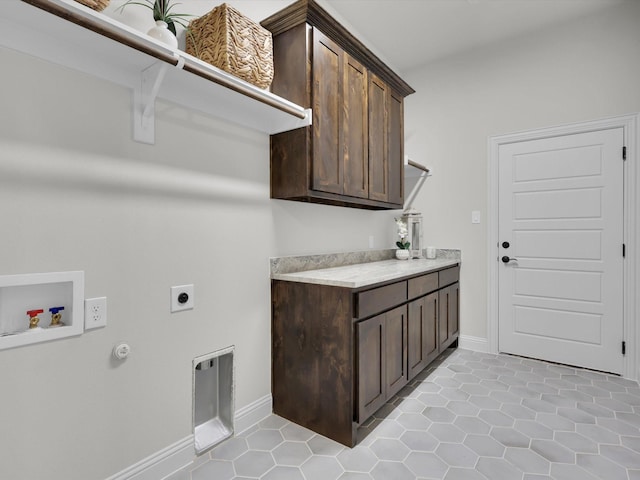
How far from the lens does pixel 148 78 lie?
1.43 m

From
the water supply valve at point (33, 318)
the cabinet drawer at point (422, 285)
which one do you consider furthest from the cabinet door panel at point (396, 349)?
the water supply valve at point (33, 318)

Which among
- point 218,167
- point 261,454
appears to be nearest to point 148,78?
point 218,167

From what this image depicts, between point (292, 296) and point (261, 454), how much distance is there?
0.83 metres

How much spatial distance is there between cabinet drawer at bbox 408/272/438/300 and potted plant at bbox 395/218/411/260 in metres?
0.55

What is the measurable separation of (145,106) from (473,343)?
11.0 feet

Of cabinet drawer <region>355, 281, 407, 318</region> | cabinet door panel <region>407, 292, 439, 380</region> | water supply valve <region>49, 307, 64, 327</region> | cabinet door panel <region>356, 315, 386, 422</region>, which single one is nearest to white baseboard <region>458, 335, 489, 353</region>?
cabinet door panel <region>407, 292, 439, 380</region>

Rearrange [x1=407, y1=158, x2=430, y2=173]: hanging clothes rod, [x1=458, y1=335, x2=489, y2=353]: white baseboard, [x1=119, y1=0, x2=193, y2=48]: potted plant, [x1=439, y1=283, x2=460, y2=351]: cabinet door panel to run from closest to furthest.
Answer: [x1=119, y1=0, x2=193, y2=48]: potted plant, [x1=439, y1=283, x2=460, y2=351]: cabinet door panel, [x1=407, y1=158, x2=430, y2=173]: hanging clothes rod, [x1=458, y1=335, x2=489, y2=353]: white baseboard

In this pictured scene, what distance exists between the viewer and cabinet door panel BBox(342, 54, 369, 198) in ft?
7.23

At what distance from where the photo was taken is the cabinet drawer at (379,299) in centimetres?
182

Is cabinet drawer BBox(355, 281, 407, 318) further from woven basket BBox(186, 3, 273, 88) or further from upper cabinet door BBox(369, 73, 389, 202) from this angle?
woven basket BBox(186, 3, 273, 88)

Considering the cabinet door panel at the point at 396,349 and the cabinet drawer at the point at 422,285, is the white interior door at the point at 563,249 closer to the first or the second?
the cabinet drawer at the point at 422,285

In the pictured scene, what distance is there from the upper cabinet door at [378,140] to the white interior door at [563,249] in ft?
4.34

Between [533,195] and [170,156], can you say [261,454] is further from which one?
[533,195]

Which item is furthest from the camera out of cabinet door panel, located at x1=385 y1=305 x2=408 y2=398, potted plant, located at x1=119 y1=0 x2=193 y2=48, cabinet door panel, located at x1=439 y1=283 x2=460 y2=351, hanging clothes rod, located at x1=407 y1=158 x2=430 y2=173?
hanging clothes rod, located at x1=407 y1=158 x2=430 y2=173
